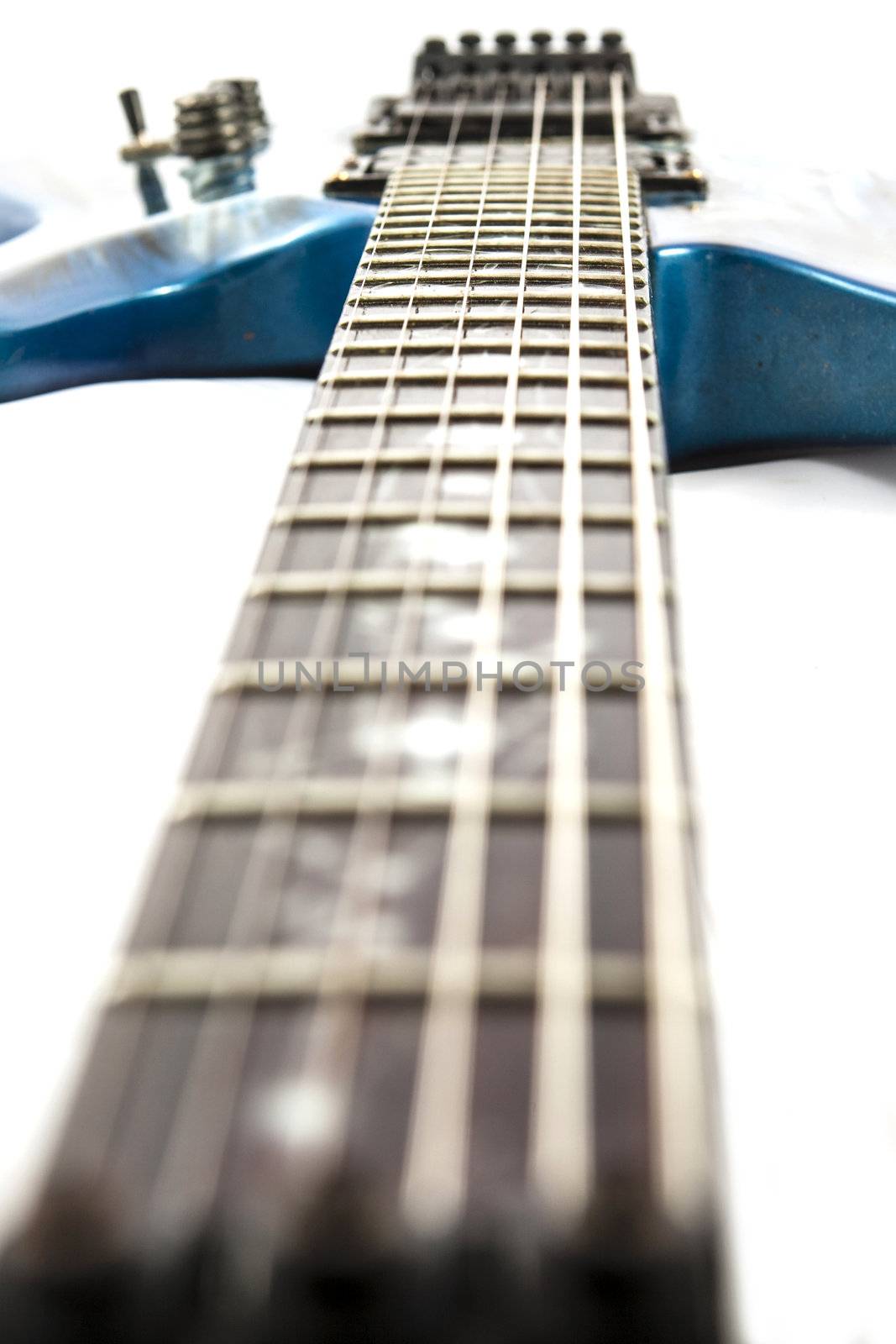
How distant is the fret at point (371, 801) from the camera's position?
395 millimetres

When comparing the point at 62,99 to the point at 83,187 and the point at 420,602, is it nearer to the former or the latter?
the point at 83,187

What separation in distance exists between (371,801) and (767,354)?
0.86 meters

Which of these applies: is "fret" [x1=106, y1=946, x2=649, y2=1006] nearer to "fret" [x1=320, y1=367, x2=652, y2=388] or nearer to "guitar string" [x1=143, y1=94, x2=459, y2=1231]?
"guitar string" [x1=143, y1=94, x2=459, y2=1231]

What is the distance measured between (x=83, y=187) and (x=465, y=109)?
50 centimetres

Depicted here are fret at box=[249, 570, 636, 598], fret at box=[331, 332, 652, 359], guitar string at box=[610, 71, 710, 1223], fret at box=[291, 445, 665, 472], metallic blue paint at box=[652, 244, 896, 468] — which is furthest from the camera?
metallic blue paint at box=[652, 244, 896, 468]

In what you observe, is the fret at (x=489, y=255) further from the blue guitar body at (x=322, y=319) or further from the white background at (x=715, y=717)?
the white background at (x=715, y=717)

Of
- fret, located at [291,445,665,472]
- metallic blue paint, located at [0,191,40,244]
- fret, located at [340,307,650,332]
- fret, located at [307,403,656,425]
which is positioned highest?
metallic blue paint, located at [0,191,40,244]

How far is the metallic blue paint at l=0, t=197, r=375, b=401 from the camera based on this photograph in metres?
1.10

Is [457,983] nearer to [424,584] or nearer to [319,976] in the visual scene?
[319,976]

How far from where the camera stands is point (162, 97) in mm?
1763

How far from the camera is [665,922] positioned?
0.35 m

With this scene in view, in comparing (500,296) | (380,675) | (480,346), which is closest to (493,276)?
(500,296)

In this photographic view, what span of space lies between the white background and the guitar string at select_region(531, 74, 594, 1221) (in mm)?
61

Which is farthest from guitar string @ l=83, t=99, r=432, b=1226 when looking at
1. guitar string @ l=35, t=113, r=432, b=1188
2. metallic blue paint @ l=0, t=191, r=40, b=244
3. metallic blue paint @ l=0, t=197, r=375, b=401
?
metallic blue paint @ l=0, t=191, r=40, b=244
